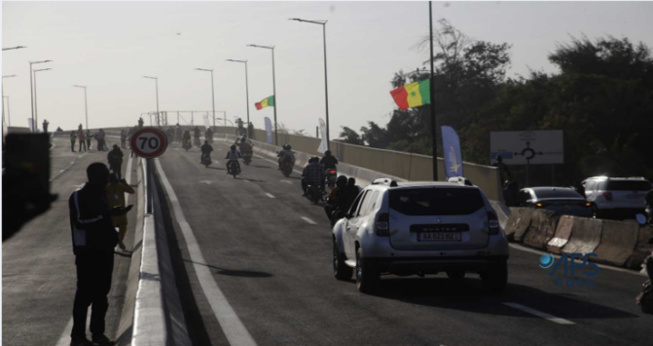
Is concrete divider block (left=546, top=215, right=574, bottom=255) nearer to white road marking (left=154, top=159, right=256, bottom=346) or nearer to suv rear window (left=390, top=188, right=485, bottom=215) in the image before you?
white road marking (left=154, top=159, right=256, bottom=346)

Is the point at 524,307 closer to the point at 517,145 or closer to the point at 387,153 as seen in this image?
the point at 387,153

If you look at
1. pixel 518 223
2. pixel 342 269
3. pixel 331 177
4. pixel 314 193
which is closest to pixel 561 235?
pixel 518 223

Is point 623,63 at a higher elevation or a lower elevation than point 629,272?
higher

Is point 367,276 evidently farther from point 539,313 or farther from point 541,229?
point 541,229

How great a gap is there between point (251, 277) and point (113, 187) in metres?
7.41

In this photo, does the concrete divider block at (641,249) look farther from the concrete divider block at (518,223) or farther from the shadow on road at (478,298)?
the concrete divider block at (518,223)

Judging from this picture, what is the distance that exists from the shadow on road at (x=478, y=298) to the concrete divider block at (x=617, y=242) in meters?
3.20

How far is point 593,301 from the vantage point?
11609 mm

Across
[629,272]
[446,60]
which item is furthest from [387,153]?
[446,60]

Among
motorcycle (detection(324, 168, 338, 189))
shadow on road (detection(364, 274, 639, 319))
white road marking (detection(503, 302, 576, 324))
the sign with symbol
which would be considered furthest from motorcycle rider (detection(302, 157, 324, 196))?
white road marking (detection(503, 302, 576, 324))

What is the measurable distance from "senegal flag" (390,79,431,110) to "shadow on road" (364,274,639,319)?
2902 cm

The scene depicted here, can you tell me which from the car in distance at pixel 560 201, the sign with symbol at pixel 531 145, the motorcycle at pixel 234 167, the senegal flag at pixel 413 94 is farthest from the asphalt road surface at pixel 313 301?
the sign with symbol at pixel 531 145

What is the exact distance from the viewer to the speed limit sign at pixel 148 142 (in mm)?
22719

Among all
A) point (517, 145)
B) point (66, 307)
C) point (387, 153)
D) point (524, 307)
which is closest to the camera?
point (524, 307)
